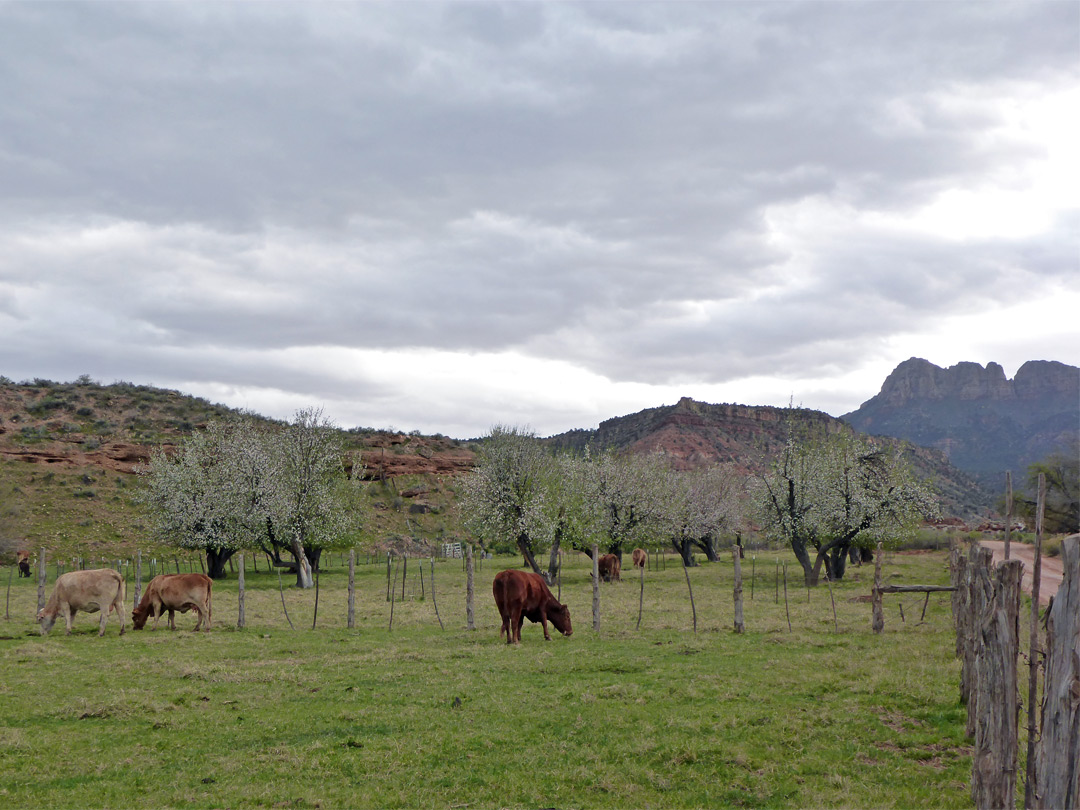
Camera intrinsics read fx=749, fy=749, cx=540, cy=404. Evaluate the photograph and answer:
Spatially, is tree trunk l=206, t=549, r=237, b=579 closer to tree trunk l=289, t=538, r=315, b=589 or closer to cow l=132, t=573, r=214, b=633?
tree trunk l=289, t=538, r=315, b=589

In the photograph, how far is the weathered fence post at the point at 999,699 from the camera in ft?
22.7

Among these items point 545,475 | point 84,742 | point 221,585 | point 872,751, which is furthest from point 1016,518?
point 84,742

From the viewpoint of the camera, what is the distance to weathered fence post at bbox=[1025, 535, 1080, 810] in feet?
15.0

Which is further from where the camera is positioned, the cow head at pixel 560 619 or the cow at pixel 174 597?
the cow at pixel 174 597

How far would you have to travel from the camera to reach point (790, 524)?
37.9m

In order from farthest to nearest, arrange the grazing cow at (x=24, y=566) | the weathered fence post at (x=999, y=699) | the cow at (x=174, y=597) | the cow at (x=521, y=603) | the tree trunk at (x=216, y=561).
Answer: the tree trunk at (x=216, y=561), the grazing cow at (x=24, y=566), the cow at (x=174, y=597), the cow at (x=521, y=603), the weathered fence post at (x=999, y=699)

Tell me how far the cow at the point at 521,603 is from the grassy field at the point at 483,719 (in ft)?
1.85

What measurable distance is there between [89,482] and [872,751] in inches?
2752

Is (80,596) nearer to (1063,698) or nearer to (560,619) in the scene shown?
(560,619)

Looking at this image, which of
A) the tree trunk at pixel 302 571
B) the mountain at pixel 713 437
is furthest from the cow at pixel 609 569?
the mountain at pixel 713 437

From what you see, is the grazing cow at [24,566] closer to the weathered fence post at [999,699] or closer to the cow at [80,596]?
the cow at [80,596]

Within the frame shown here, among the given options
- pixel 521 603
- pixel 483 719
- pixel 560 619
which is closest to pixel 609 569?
pixel 560 619

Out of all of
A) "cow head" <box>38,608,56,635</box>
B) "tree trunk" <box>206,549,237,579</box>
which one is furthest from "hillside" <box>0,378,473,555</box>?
"cow head" <box>38,608,56,635</box>

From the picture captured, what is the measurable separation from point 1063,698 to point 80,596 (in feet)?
74.1
